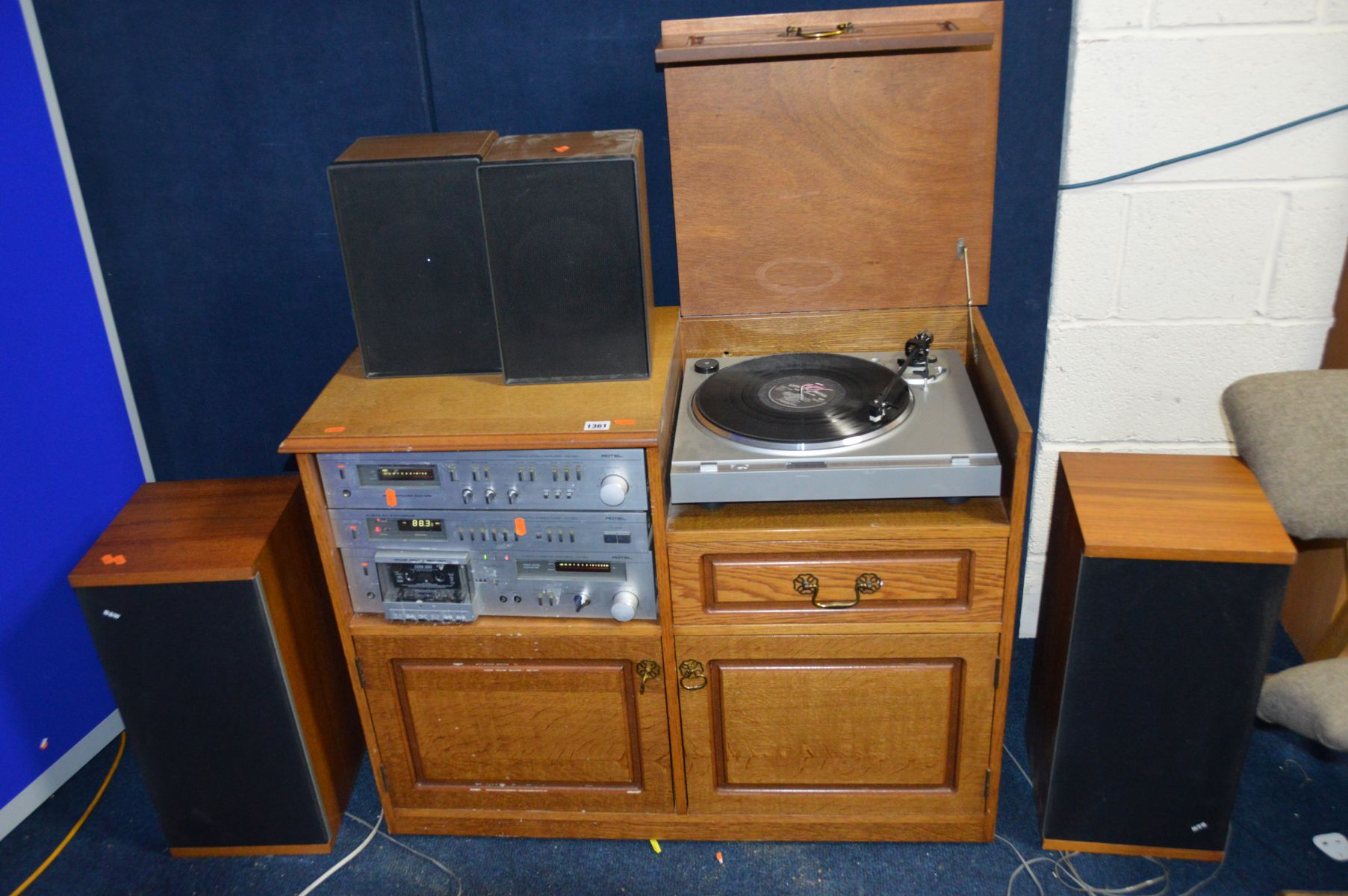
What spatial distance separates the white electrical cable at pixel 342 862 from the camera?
1834 millimetres

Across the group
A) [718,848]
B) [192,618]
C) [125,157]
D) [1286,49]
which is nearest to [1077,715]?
[718,848]

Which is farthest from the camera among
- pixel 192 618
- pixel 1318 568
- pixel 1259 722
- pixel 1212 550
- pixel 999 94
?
pixel 1318 568

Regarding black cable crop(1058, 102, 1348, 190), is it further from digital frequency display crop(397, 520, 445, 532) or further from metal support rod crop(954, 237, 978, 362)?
digital frequency display crop(397, 520, 445, 532)

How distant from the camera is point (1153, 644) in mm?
1597

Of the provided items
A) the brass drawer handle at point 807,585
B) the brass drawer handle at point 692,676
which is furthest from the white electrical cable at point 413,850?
the brass drawer handle at point 807,585

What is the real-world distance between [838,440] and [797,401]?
0.15 meters

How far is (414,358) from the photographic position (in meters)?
1.73

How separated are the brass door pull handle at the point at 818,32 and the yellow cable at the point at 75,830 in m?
1.73

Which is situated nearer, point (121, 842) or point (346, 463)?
point (346, 463)

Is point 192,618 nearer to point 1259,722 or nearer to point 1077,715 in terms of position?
point 1077,715

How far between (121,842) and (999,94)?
206 cm

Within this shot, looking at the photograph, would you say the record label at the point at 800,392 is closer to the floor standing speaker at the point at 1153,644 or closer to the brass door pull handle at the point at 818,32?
the floor standing speaker at the point at 1153,644

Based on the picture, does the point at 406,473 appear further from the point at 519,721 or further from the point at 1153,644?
the point at 1153,644

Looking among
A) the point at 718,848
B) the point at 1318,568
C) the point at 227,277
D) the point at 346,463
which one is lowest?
the point at 718,848
